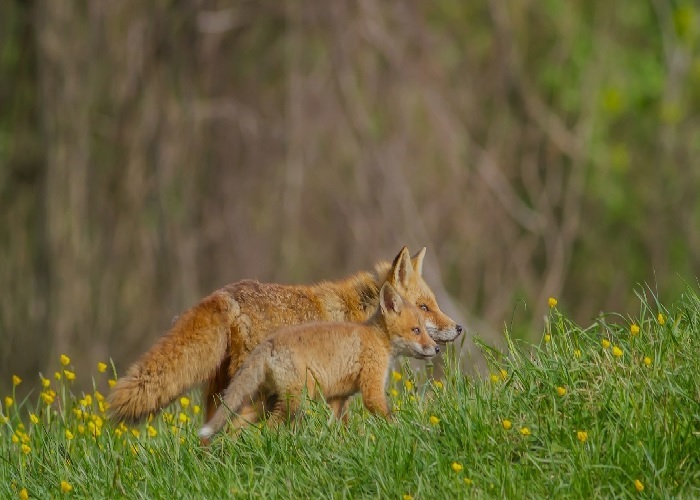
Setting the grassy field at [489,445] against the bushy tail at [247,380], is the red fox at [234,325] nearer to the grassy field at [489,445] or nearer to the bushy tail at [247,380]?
the bushy tail at [247,380]

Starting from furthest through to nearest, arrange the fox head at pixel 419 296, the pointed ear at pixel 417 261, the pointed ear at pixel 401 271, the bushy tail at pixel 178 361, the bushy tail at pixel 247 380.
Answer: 1. the pointed ear at pixel 417 261
2. the pointed ear at pixel 401 271
3. the fox head at pixel 419 296
4. the bushy tail at pixel 178 361
5. the bushy tail at pixel 247 380

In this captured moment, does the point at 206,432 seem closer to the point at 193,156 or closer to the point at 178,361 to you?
the point at 178,361

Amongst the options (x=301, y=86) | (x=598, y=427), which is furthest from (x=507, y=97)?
(x=598, y=427)

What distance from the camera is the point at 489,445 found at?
6191 millimetres

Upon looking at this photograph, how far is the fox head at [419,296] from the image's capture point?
8.24m

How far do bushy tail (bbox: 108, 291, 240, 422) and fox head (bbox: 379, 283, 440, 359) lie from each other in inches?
32.2

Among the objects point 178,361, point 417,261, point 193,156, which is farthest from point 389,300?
point 193,156

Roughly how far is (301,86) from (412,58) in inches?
56.5

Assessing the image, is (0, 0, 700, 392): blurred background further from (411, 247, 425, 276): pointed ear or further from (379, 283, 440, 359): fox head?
(379, 283, 440, 359): fox head

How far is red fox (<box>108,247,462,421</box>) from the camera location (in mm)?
7348

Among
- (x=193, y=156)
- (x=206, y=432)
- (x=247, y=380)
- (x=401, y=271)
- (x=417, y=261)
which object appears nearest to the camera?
(x=206, y=432)

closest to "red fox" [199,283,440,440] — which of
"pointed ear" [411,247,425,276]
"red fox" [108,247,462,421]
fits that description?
"red fox" [108,247,462,421]

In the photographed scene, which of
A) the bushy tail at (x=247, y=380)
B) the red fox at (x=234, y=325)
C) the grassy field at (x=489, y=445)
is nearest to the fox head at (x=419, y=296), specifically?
the red fox at (x=234, y=325)

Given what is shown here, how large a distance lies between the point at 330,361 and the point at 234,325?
2.46ft
